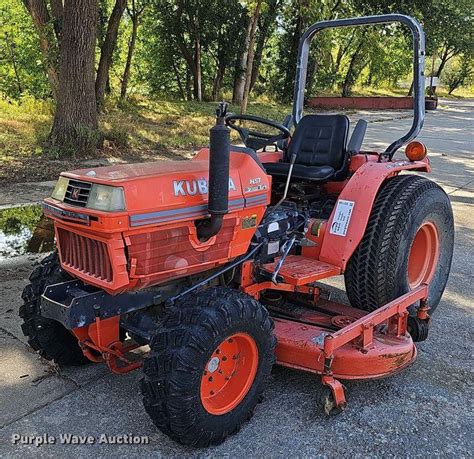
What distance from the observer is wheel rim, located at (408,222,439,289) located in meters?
3.62

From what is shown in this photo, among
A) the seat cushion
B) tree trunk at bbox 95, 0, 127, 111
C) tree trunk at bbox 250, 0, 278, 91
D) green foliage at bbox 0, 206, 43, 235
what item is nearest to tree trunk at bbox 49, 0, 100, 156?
green foliage at bbox 0, 206, 43, 235

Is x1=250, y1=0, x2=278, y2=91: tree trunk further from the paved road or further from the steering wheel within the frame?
the paved road

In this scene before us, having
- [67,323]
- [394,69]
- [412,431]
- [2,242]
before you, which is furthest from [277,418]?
[394,69]

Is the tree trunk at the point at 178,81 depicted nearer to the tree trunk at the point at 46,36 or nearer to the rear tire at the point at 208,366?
the tree trunk at the point at 46,36

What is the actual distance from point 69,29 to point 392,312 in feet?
25.2

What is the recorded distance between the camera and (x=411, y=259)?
368 centimetres

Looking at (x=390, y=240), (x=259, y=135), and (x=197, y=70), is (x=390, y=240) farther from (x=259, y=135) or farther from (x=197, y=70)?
(x=197, y=70)

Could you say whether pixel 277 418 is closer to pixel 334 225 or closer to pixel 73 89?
pixel 334 225

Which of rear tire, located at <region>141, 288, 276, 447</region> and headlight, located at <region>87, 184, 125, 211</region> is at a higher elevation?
headlight, located at <region>87, 184, 125, 211</region>

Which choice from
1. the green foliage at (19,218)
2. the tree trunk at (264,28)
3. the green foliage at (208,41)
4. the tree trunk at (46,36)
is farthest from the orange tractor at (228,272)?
the tree trunk at (264,28)

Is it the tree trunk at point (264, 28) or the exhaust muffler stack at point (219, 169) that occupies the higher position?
the tree trunk at point (264, 28)

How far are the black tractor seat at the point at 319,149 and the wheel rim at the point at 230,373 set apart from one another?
1326 mm

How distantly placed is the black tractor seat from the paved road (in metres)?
1.23

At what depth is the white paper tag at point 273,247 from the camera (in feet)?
9.70
